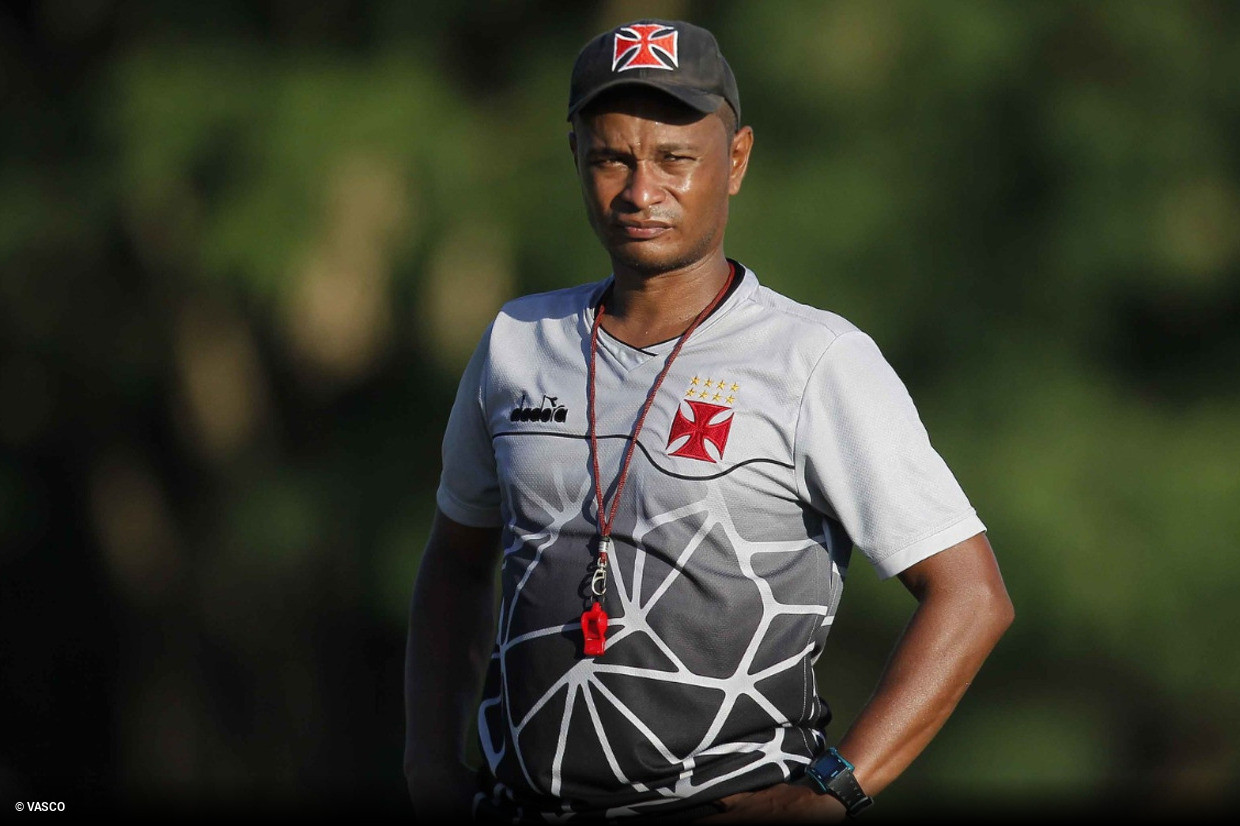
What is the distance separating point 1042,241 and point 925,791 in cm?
315

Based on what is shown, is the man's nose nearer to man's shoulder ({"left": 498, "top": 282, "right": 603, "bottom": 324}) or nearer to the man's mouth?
the man's mouth

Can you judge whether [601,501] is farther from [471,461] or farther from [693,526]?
[471,461]

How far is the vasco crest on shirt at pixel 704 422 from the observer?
2635 mm

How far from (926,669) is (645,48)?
3.40 ft

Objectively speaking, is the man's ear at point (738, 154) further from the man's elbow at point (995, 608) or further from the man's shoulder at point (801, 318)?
the man's elbow at point (995, 608)

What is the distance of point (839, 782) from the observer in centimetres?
251

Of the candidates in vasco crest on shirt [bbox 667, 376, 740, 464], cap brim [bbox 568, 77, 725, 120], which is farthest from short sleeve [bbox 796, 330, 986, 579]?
cap brim [bbox 568, 77, 725, 120]

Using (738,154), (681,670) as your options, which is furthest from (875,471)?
(738,154)

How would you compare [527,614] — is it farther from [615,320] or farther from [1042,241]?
[1042,241]

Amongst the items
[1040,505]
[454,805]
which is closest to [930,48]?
[1040,505]

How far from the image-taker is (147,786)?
1186 centimetres

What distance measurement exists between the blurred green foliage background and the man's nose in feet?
20.5

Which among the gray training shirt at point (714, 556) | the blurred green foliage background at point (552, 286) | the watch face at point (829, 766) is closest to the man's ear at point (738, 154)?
the gray training shirt at point (714, 556)

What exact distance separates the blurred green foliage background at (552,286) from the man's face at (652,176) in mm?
6207
